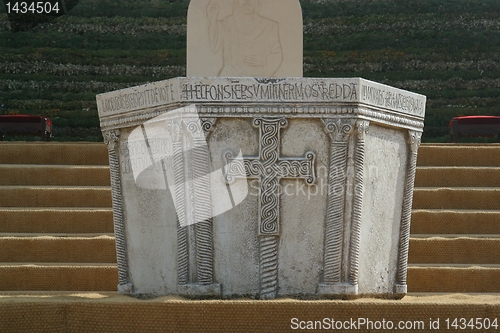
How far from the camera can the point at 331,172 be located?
4.71m

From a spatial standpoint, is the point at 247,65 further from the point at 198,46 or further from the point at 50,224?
the point at 50,224

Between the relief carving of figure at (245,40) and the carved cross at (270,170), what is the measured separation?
0.76 m

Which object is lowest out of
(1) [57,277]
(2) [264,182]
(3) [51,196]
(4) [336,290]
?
(1) [57,277]

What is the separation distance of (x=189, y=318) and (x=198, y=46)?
5.84 feet

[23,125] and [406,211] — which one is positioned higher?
[23,125]

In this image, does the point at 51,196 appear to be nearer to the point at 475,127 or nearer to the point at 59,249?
the point at 59,249

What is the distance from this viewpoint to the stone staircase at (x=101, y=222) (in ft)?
19.7

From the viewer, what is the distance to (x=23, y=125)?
31.3 ft

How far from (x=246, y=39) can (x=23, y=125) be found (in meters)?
4.81

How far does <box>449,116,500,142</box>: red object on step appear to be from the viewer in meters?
9.42

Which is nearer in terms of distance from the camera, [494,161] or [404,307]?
[404,307]

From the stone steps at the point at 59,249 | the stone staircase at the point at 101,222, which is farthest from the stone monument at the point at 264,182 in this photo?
the stone steps at the point at 59,249

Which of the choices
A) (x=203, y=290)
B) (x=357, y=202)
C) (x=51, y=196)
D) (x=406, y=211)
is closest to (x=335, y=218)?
(x=357, y=202)

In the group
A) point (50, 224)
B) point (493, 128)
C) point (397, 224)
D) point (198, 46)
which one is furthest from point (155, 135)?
point (493, 128)
